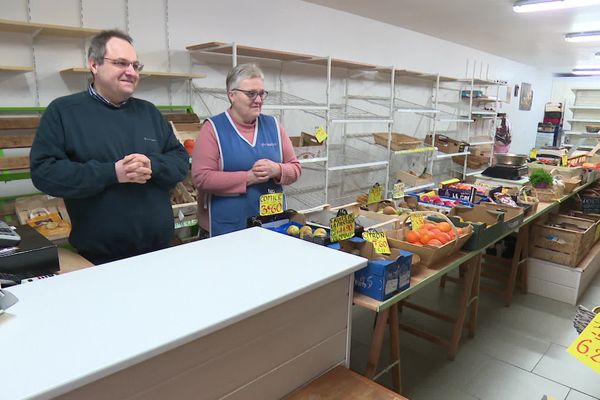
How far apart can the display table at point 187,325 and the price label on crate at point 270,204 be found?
33cm

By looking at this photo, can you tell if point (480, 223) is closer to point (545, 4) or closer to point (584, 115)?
point (545, 4)

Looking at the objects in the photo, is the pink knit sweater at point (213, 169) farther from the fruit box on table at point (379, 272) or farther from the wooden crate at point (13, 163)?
the wooden crate at point (13, 163)

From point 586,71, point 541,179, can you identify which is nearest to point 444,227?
point 541,179

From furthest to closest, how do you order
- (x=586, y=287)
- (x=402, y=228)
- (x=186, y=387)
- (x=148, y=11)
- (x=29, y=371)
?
(x=586, y=287) → (x=148, y=11) → (x=402, y=228) → (x=186, y=387) → (x=29, y=371)

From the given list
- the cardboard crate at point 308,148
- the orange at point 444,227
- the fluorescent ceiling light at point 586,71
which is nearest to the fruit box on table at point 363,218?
the orange at point 444,227

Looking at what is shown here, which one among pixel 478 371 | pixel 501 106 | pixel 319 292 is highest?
pixel 501 106

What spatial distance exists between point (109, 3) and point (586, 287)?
14.1 ft

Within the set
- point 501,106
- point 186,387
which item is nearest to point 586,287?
point 186,387

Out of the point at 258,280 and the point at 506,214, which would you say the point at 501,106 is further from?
the point at 258,280

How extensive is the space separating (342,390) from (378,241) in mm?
581

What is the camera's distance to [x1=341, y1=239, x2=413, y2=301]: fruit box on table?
1.47m

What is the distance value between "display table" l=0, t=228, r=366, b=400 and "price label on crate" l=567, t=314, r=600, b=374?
645 mm

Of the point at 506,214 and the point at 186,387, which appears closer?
the point at 186,387

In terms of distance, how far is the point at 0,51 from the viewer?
2.49 metres
